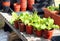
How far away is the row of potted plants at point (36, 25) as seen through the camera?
93.3 inches

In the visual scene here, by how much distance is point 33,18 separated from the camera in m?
2.56

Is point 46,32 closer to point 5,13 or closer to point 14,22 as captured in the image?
point 14,22

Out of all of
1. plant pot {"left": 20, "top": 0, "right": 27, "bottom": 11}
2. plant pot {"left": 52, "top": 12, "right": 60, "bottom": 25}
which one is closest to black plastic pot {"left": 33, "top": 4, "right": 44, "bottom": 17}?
plant pot {"left": 20, "top": 0, "right": 27, "bottom": 11}

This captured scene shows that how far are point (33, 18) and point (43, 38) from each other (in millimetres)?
309

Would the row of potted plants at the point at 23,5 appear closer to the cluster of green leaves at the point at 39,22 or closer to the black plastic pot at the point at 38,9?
the black plastic pot at the point at 38,9

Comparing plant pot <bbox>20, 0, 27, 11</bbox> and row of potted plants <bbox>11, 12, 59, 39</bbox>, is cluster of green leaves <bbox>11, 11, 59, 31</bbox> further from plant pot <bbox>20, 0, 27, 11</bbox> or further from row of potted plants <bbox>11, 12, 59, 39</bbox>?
plant pot <bbox>20, 0, 27, 11</bbox>

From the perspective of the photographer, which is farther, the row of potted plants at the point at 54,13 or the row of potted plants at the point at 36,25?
the row of potted plants at the point at 54,13

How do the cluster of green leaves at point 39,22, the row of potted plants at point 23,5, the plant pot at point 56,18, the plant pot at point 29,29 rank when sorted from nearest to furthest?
the cluster of green leaves at point 39,22, the plant pot at point 29,29, the plant pot at point 56,18, the row of potted plants at point 23,5

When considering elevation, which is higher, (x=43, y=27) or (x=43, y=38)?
(x=43, y=27)

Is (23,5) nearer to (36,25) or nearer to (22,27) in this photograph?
(22,27)

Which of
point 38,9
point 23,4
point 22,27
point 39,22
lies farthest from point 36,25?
point 23,4

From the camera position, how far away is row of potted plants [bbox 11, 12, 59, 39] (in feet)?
7.77

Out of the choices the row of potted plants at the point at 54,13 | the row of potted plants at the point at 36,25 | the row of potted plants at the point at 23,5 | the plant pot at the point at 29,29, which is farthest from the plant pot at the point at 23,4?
the plant pot at the point at 29,29

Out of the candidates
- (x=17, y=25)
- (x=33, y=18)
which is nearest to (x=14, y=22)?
(x=17, y=25)
